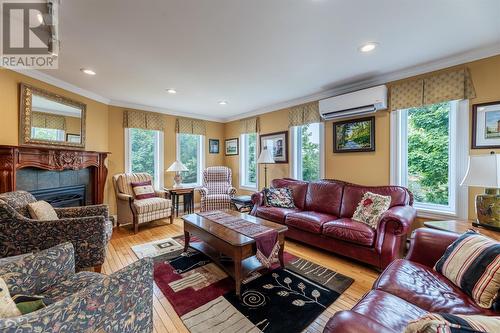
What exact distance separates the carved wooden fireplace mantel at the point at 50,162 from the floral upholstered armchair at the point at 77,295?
75.8 inches

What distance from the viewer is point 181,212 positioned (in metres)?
5.02

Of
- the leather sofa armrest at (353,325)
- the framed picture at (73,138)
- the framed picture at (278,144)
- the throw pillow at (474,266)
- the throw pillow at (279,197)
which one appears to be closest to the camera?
the leather sofa armrest at (353,325)

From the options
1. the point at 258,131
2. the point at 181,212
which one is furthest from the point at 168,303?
the point at 258,131

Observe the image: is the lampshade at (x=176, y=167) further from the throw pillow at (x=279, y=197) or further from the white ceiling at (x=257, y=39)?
the throw pillow at (x=279, y=197)

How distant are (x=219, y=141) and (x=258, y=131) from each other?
1418 millimetres

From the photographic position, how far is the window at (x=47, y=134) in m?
2.90

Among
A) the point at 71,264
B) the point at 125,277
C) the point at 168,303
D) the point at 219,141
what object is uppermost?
the point at 219,141

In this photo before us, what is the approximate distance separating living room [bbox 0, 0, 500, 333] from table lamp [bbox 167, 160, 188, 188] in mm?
665

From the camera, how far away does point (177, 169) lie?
468cm

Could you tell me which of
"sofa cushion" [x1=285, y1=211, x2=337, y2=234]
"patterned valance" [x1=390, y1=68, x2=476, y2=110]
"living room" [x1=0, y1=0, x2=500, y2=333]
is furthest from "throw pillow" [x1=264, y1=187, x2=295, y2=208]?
"patterned valance" [x1=390, y1=68, x2=476, y2=110]

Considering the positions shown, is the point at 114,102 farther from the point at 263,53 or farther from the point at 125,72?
the point at 263,53

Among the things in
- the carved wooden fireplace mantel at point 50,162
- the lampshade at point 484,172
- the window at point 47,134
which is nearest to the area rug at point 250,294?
the lampshade at point 484,172

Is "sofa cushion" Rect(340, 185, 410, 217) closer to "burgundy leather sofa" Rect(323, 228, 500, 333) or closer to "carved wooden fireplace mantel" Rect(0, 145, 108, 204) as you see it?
"burgundy leather sofa" Rect(323, 228, 500, 333)

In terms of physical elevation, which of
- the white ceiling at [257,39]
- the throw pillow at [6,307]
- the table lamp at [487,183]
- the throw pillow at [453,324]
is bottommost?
the throw pillow at [6,307]
